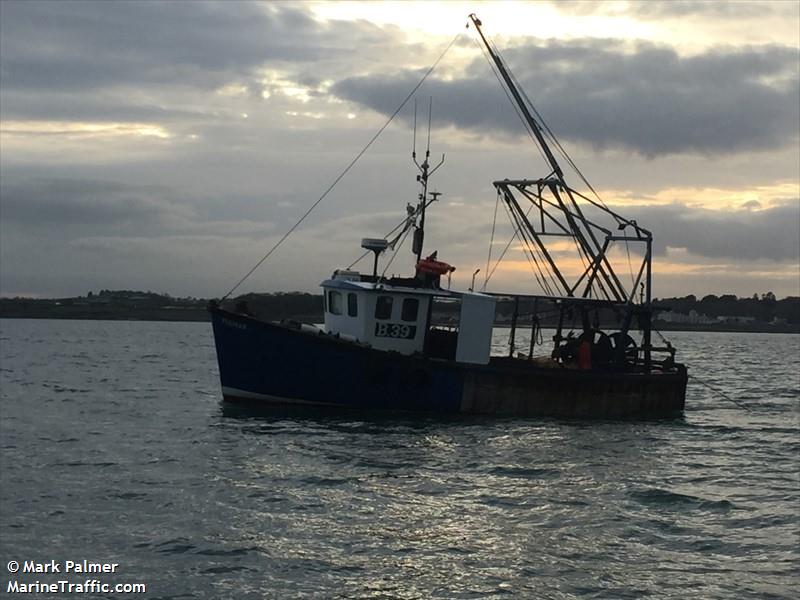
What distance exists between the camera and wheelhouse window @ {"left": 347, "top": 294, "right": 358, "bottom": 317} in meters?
26.0

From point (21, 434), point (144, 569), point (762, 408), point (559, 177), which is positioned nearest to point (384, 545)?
point (144, 569)

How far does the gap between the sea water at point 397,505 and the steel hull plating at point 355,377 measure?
0.55 m

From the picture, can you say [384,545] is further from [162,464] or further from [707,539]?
[162,464]

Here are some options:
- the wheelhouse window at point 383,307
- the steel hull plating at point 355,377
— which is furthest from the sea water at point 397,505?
the wheelhouse window at point 383,307

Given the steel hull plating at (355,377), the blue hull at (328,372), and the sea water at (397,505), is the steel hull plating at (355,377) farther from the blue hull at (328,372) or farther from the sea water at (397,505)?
the sea water at (397,505)

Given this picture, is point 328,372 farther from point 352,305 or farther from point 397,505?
point 397,505

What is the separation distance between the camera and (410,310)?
26.0 metres

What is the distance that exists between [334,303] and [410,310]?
234 cm

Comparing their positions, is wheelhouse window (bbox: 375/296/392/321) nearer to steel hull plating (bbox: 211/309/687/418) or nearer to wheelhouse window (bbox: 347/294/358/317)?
wheelhouse window (bbox: 347/294/358/317)

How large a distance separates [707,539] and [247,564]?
663cm

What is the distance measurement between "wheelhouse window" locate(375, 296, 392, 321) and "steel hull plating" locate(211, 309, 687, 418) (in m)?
1.42

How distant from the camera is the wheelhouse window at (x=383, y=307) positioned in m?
25.8

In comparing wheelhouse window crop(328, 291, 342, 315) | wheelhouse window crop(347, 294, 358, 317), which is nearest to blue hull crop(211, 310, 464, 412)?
wheelhouse window crop(347, 294, 358, 317)

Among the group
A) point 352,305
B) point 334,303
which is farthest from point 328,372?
point 334,303
